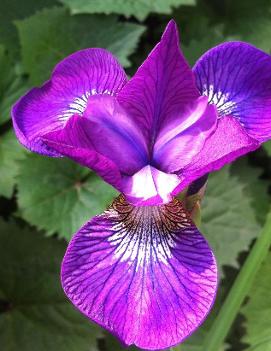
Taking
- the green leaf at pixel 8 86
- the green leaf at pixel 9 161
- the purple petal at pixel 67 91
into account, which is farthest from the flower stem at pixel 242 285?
the green leaf at pixel 8 86

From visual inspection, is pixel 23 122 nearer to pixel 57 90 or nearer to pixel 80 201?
pixel 57 90

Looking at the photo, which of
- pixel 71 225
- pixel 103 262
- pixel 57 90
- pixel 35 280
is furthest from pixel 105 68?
pixel 35 280

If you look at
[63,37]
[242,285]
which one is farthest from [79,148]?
[63,37]

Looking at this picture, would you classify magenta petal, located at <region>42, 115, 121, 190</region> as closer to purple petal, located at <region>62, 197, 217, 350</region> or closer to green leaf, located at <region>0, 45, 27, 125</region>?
purple petal, located at <region>62, 197, 217, 350</region>

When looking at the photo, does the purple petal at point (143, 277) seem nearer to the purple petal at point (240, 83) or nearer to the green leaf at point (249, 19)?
the purple petal at point (240, 83)

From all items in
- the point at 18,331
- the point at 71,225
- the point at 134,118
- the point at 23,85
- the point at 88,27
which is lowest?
the point at 18,331

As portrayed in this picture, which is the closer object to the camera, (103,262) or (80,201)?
(103,262)

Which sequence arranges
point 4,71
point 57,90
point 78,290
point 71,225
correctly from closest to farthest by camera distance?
point 78,290, point 57,90, point 71,225, point 4,71
